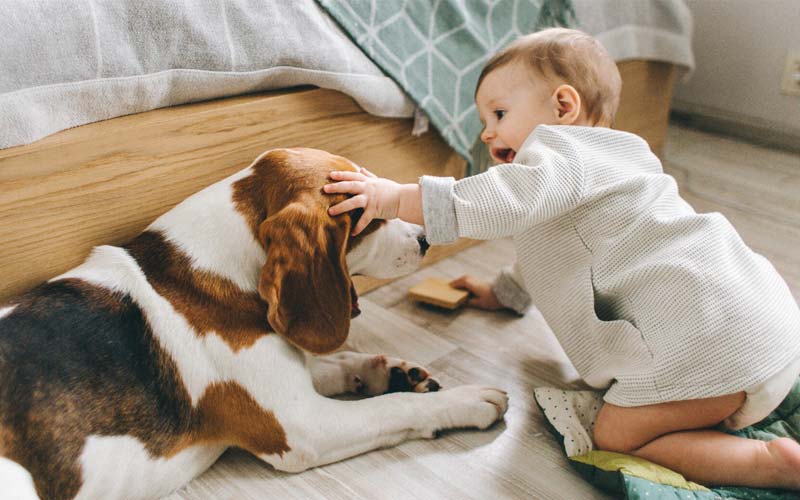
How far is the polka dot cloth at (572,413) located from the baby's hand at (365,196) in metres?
0.49

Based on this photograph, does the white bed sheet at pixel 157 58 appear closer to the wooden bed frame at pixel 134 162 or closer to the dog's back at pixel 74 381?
the wooden bed frame at pixel 134 162

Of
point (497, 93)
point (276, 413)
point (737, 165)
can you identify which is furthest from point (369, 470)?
point (737, 165)

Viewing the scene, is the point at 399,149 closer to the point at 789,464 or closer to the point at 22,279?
the point at 22,279

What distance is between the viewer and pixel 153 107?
58.2 inches

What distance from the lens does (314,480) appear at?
133 cm

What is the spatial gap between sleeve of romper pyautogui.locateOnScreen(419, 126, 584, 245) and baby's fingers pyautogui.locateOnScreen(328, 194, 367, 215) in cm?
11

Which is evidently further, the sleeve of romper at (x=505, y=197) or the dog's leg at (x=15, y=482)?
the sleeve of romper at (x=505, y=197)

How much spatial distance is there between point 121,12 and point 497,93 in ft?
2.56

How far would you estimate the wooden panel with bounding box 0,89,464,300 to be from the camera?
1.31 meters

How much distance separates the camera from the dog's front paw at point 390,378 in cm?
154

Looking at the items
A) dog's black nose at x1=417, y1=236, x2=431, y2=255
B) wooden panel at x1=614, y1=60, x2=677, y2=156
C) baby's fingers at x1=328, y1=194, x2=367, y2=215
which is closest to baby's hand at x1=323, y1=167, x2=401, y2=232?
baby's fingers at x1=328, y1=194, x2=367, y2=215

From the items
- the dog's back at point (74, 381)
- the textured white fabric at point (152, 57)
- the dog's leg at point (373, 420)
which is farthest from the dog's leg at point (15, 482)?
the textured white fabric at point (152, 57)

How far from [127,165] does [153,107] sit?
0.14m

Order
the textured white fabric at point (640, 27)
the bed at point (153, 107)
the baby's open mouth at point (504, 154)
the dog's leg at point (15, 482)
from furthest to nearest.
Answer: the textured white fabric at point (640, 27) < the baby's open mouth at point (504, 154) < the bed at point (153, 107) < the dog's leg at point (15, 482)
